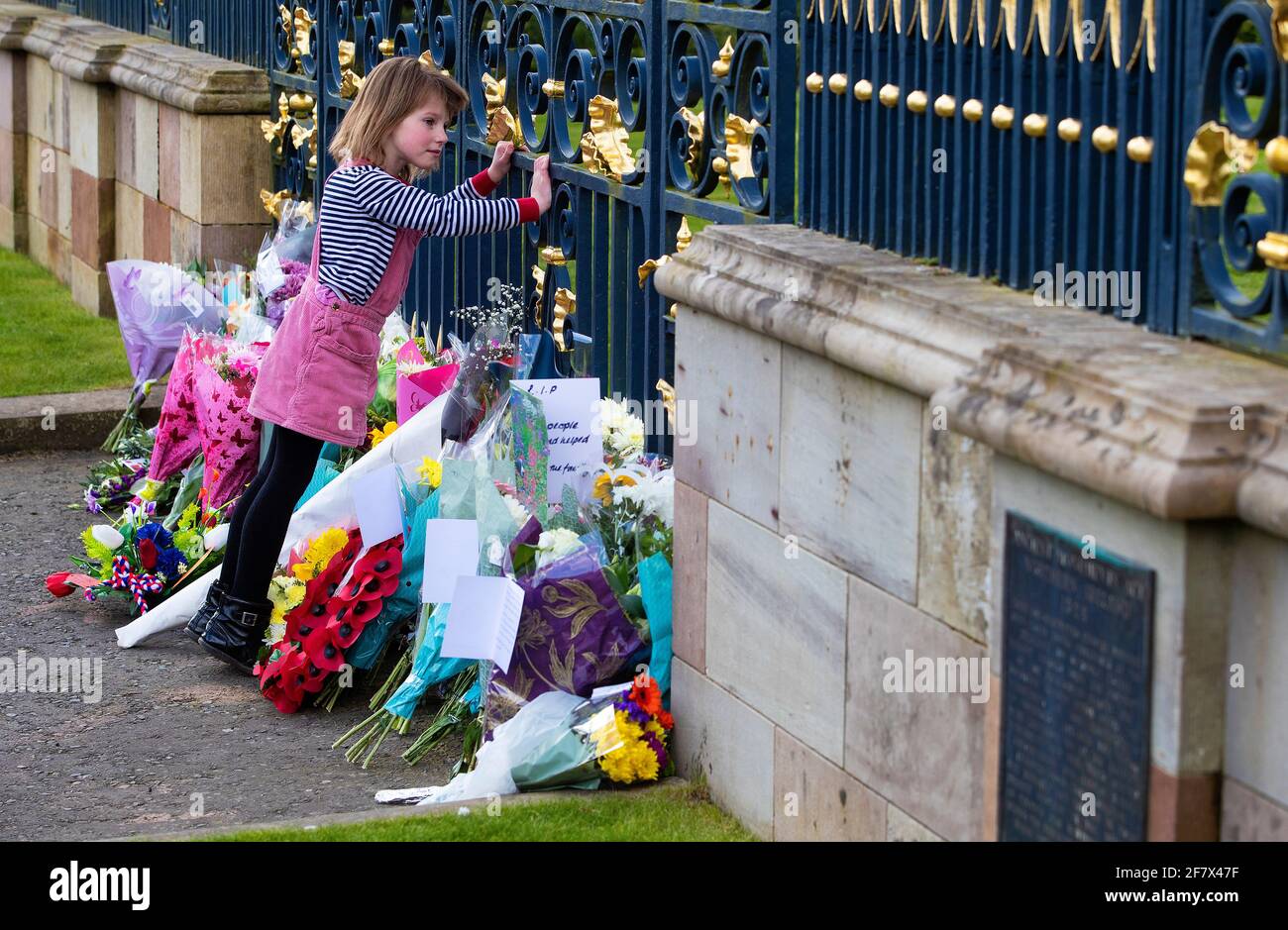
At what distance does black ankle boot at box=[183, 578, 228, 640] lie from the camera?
588cm

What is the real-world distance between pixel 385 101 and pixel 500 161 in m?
0.55

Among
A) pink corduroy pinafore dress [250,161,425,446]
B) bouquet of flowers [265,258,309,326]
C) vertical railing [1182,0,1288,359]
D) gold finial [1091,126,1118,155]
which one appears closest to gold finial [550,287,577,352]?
Answer: pink corduroy pinafore dress [250,161,425,446]

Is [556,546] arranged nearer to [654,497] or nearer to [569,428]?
[654,497]

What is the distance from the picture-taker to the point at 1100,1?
3.27 m

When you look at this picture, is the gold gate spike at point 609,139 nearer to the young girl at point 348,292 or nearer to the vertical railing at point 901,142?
the vertical railing at point 901,142

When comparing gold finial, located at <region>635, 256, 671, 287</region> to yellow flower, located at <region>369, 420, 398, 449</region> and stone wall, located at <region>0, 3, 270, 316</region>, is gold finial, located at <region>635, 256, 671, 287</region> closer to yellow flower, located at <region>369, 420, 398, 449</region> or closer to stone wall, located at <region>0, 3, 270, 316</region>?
yellow flower, located at <region>369, 420, 398, 449</region>

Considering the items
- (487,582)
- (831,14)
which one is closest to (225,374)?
(487,582)

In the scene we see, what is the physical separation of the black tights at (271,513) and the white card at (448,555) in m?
0.95

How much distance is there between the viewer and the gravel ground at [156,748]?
15.7 ft

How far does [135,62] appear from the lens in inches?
410

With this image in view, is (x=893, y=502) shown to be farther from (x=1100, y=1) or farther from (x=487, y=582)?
(x=487, y=582)

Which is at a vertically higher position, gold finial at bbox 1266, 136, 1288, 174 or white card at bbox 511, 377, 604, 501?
gold finial at bbox 1266, 136, 1288, 174

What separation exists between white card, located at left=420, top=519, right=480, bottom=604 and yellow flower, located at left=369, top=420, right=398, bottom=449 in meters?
1.26
